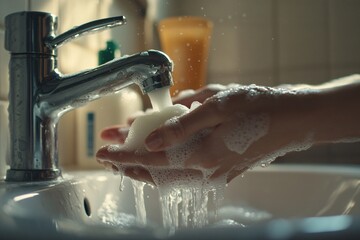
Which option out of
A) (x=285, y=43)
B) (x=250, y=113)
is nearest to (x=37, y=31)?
(x=250, y=113)

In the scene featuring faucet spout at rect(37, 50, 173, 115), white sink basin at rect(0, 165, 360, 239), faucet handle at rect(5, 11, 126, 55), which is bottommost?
white sink basin at rect(0, 165, 360, 239)

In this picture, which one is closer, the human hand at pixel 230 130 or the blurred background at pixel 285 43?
the human hand at pixel 230 130

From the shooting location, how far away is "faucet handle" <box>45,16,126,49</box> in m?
0.58

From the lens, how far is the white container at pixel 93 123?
34.9 inches

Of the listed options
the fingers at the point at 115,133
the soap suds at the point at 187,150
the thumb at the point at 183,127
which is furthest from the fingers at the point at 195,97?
the thumb at the point at 183,127

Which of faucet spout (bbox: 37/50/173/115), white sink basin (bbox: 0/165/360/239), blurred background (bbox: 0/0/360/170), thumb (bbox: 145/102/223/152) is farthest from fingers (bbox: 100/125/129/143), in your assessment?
blurred background (bbox: 0/0/360/170)

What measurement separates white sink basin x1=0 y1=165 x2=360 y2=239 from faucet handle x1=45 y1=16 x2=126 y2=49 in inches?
7.0

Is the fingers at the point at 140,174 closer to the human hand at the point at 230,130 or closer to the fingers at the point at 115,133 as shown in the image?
the human hand at the point at 230,130

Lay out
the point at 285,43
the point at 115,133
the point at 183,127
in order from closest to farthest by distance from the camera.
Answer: the point at 183,127 → the point at 115,133 → the point at 285,43

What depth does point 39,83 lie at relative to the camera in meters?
0.60

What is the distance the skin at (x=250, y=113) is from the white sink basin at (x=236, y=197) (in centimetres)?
8

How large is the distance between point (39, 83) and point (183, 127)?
0.21m

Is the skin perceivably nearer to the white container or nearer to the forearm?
the forearm

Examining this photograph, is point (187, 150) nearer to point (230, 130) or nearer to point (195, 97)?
point (230, 130)
